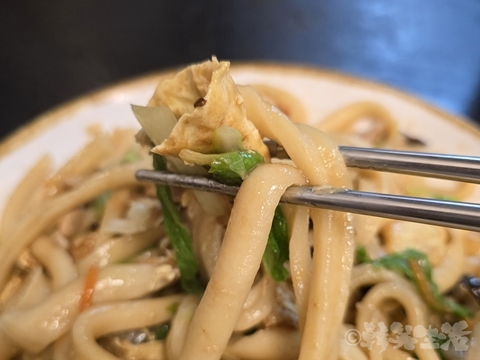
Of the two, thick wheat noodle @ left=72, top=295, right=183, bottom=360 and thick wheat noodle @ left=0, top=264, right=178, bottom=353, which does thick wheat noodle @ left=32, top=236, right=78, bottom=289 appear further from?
thick wheat noodle @ left=72, top=295, right=183, bottom=360

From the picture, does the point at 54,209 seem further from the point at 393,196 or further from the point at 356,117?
the point at 356,117

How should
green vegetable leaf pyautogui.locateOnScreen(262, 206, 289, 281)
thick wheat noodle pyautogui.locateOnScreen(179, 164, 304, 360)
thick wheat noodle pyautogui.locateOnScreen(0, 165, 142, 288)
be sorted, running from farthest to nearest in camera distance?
thick wheat noodle pyautogui.locateOnScreen(0, 165, 142, 288), green vegetable leaf pyautogui.locateOnScreen(262, 206, 289, 281), thick wheat noodle pyautogui.locateOnScreen(179, 164, 304, 360)

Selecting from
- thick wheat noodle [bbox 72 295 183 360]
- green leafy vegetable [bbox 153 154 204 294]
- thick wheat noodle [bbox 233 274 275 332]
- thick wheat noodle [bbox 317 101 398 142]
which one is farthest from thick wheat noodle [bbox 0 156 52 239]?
thick wheat noodle [bbox 317 101 398 142]

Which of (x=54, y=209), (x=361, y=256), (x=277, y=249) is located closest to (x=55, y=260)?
(x=54, y=209)

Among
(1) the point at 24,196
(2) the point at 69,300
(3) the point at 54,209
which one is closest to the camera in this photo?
(2) the point at 69,300

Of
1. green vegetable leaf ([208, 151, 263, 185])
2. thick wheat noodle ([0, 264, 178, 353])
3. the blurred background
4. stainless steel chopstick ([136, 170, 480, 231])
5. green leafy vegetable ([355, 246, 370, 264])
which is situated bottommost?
thick wheat noodle ([0, 264, 178, 353])
